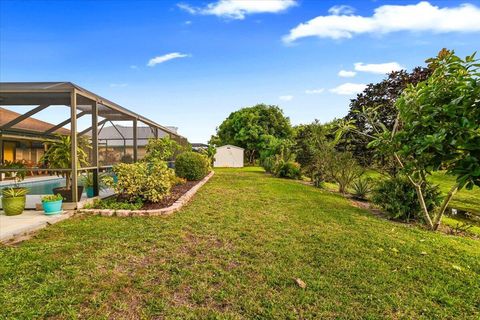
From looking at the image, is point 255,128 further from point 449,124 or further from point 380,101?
point 449,124

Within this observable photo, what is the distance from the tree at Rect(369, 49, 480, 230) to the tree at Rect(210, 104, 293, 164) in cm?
3358

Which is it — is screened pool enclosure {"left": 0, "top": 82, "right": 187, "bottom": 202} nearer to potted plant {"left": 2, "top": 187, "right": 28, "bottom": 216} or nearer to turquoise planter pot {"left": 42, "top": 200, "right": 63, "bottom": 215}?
turquoise planter pot {"left": 42, "top": 200, "right": 63, "bottom": 215}

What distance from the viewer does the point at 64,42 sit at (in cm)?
1309

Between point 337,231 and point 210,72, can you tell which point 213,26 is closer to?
point 210,72

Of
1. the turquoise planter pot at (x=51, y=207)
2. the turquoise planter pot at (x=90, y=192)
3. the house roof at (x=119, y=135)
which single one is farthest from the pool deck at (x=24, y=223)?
the house roof at (x=119, y=135)

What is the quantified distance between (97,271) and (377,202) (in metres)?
6.79

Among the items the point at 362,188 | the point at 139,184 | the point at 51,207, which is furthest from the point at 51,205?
the point at 362,188

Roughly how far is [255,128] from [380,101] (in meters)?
27.4

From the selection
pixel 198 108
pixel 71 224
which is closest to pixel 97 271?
pixel 71 224

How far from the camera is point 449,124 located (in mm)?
1496

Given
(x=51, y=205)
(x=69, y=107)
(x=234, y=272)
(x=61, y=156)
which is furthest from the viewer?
(x=69, y=107)

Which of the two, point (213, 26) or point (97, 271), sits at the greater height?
point (213, 26)

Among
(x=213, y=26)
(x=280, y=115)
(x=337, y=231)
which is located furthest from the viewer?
(x=280, y=115)

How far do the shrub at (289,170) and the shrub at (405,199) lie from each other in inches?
408
